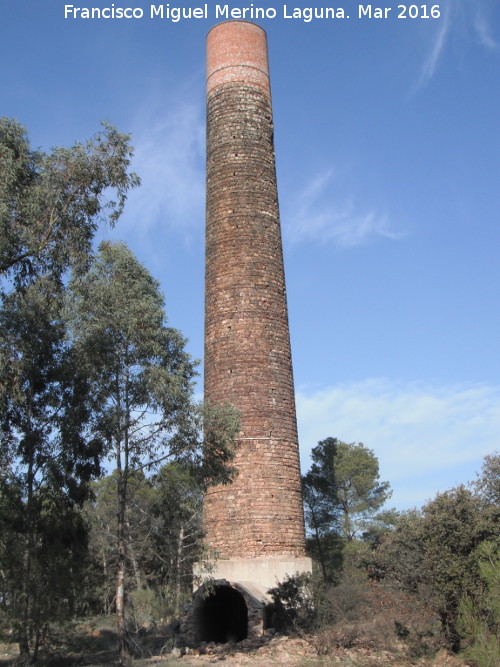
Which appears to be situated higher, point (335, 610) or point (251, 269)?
point (251, 269)

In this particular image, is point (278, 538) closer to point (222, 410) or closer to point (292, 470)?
point (292, 470)

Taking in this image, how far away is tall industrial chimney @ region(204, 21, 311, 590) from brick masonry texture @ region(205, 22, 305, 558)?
30mm

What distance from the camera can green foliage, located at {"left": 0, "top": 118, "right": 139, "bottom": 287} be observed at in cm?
1379

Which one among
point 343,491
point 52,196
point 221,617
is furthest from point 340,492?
point 52,196

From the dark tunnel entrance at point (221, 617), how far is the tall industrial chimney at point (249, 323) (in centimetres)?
105

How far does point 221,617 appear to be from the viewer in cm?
2047

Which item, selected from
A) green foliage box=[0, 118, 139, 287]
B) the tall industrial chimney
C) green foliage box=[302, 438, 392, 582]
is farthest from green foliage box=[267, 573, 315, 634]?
green foliage box=[302, 438, 392, 582]

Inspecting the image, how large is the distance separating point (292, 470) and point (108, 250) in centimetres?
794

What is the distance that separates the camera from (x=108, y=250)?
16031 millimetres

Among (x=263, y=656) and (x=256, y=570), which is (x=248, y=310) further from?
(x=263, y=656)

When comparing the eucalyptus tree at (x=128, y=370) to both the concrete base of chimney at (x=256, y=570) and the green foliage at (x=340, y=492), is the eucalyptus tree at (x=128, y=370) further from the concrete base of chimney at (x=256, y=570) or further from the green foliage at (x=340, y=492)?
the green foliage at (x=340, y=492)

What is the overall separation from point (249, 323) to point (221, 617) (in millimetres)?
8612

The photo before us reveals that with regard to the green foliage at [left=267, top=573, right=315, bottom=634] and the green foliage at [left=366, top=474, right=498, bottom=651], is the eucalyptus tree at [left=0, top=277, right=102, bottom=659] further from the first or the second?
the green foliage at [left=366, top=474, right=498, bottom=651]

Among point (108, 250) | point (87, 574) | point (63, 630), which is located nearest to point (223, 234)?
point (108, 250)
